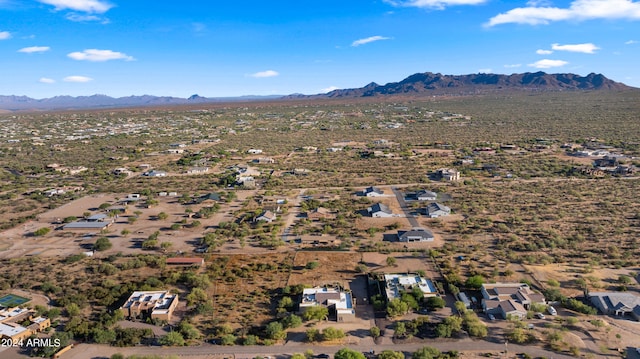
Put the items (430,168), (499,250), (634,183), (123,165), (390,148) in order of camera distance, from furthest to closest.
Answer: (390,148), (123,165), (430,168), (634,183), (499,250)

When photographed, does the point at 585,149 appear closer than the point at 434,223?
No

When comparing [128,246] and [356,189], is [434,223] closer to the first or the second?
[356,189]

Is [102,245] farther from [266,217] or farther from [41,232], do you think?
[266,217]

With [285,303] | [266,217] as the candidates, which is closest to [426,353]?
[285,303]

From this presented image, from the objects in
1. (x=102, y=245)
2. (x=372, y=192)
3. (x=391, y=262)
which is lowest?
(x=391, y=262)

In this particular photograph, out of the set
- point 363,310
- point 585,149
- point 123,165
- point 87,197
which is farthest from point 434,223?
point 123,165

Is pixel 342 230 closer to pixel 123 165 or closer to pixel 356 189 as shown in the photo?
pixel 356 189

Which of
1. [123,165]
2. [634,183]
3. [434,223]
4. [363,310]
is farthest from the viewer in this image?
[123,165]
